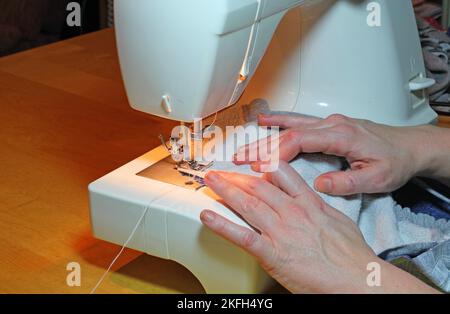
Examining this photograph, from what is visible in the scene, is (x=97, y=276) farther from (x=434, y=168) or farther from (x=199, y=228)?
(x=434, y=168)

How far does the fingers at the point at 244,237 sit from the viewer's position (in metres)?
0.93

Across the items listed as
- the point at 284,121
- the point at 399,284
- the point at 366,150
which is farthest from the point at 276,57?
the point at 399,284

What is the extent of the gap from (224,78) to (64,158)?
0.47m

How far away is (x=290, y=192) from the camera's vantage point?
993mm

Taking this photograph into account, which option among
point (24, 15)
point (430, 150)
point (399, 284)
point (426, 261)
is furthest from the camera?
point (24, 15)

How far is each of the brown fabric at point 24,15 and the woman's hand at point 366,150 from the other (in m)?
2.12

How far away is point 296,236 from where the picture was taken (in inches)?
37.2

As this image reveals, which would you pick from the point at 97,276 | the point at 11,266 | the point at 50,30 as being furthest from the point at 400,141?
the point at 50,30

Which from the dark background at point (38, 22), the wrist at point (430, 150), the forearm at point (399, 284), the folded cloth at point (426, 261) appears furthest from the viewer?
the dark background at point (38, 22)

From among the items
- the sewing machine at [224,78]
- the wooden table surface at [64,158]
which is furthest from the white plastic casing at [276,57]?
the wooden table surface at [64,158]

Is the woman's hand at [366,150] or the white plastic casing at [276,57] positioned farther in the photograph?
the woman's hand at [366,150]

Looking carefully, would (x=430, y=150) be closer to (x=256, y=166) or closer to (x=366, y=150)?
(x=366, y=150)

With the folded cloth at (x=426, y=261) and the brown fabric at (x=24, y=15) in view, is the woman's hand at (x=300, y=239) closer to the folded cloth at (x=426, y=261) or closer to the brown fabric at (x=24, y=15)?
the folded cloth at (x=426, y=261)

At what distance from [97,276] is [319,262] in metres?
0.32
